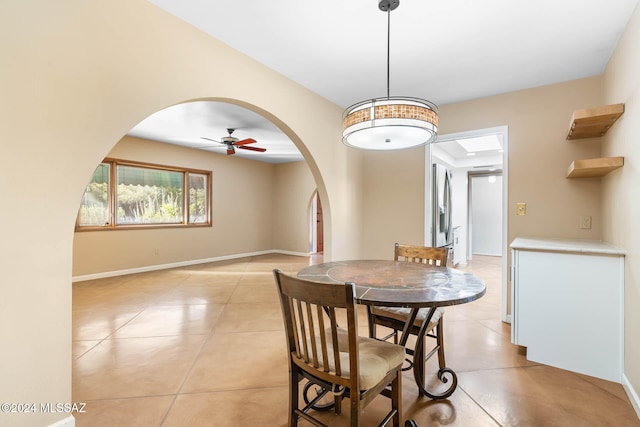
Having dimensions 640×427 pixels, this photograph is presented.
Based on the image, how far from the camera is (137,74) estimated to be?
1.77 m

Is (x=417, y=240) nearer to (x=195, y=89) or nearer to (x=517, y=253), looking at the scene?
(x=517, y=253)

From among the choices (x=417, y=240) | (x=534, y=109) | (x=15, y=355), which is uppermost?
(x=534, y=109)

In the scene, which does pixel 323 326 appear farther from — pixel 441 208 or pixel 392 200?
pixel 441 208

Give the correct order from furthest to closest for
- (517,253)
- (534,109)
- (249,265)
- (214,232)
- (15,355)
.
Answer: (214,232) → (249,265) → (534,109) → (517,253) → (15,355)

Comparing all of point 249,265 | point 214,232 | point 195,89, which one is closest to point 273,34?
point 195,89

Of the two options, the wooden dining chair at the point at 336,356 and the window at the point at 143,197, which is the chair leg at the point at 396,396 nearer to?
the wooden dining chair at the point at 336,356

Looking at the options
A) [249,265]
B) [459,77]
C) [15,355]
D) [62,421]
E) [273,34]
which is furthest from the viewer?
[249,265]

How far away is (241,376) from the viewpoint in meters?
2.05

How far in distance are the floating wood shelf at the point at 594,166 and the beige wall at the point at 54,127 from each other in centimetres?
312

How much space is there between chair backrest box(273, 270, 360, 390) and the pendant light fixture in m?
1.05

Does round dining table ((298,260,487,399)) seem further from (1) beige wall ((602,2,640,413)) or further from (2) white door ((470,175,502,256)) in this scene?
(2) white door ((470,175,502,256))

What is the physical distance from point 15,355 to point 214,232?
18.4ft

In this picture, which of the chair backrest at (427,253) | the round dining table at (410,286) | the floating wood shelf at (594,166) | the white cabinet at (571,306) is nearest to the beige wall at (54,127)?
the round dining table at (410,286)

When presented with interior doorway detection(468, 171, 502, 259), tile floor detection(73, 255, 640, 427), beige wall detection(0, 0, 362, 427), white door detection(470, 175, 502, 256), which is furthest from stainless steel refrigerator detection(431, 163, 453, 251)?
beige wall detection(0, 0, 362, 427)
